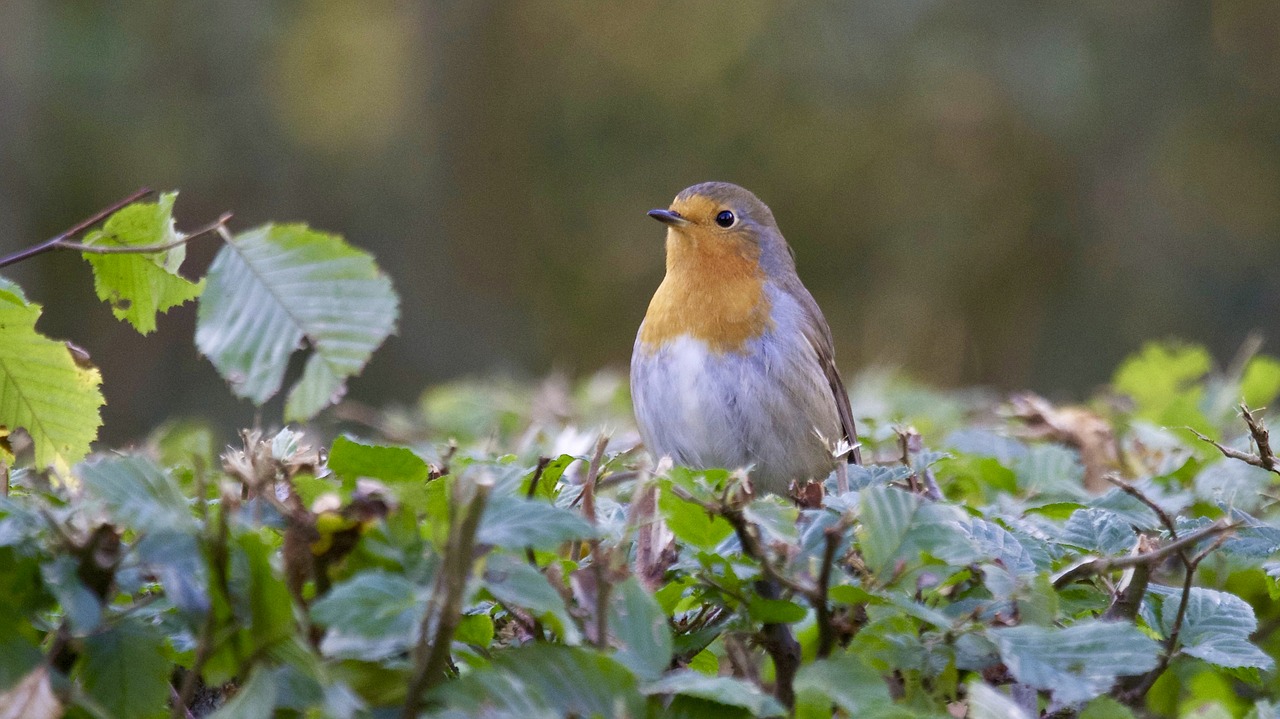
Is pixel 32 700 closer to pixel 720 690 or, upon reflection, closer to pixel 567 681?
pixel 567 681

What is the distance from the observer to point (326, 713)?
42.2 inches

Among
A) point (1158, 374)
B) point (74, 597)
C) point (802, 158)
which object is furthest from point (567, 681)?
point (802, 158)

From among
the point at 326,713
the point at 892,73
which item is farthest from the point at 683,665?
the point at 892,73

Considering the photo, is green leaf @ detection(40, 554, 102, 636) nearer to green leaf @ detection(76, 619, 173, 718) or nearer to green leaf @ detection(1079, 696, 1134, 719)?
green leaf @ detection(76, 619, 173, 718)

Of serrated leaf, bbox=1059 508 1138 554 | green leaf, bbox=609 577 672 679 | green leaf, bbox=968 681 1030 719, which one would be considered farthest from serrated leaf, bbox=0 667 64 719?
serrated leaf, bbox=1059 508 1138 554

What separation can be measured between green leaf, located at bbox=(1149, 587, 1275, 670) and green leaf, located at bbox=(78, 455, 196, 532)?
108 centimetres

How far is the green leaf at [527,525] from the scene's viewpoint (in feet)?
3.67

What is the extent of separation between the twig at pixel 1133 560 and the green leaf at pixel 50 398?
44.8 inches

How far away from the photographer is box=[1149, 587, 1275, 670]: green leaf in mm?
1439

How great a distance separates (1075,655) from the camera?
1236mm

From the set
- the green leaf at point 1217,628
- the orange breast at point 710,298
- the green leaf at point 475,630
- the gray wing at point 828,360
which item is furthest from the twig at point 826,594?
the gray wing at point 828,360

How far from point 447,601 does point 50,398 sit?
0.75 metres

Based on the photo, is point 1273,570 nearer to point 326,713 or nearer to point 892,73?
point 326,713

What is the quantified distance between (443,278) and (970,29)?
5345 mm
